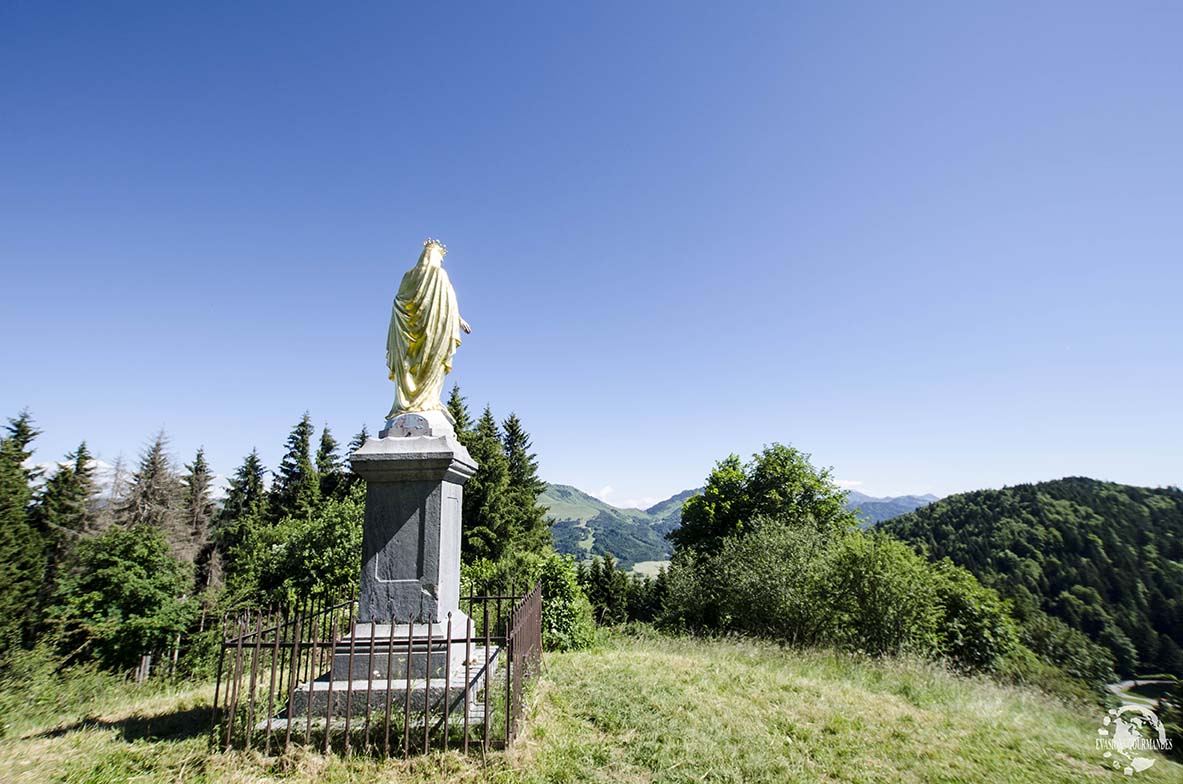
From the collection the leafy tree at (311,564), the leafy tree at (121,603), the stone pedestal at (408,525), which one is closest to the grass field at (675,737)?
the stone pedestal at (408,525)

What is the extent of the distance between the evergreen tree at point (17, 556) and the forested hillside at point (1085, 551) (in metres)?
50.4

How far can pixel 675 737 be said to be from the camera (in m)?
5.47

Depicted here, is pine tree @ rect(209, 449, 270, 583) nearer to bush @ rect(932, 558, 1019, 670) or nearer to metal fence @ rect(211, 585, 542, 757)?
metal fence @ rect(211, 585, 542, 757)

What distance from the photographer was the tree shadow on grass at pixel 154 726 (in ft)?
18.1

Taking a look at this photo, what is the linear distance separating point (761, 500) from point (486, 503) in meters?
15.8

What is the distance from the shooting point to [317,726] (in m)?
4.99

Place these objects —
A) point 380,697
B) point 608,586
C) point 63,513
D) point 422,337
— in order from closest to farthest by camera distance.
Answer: point 380,697
point 422,337
point 63,513
point 608,586

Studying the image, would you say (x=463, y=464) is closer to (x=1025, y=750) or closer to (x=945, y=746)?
(x=945, y=746)

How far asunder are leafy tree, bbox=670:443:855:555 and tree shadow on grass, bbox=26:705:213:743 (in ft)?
84.8

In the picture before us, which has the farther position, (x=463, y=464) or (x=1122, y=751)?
(x=463, y=464)

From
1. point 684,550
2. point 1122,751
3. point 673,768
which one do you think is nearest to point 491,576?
point 673,768

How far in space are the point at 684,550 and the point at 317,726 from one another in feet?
92.7

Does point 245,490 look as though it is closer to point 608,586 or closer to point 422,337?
point 608,586

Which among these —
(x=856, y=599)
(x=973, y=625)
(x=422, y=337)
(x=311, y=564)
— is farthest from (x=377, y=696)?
(x=973, y=625)
